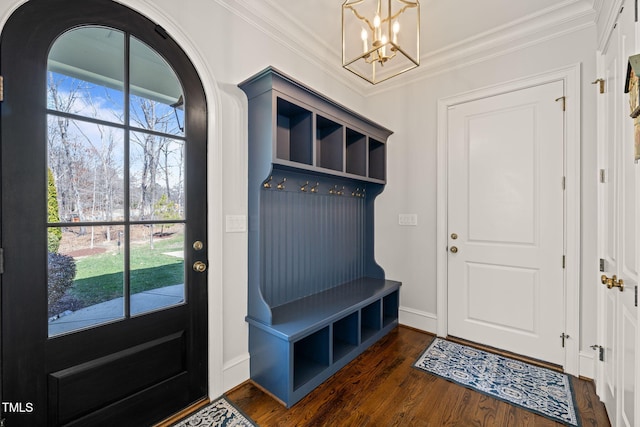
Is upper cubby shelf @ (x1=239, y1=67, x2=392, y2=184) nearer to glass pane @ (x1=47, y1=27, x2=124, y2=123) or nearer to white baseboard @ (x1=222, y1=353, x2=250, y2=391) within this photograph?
glass pane @ (x1=47, y1=27, x2=124, y2=123)

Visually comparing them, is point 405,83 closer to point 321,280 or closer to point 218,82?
point 218,82

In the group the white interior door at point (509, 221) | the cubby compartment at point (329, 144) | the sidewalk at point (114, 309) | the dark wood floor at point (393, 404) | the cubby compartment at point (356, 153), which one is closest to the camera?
the sidewalk at point (114, 309)

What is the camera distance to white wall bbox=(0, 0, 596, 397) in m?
1.81

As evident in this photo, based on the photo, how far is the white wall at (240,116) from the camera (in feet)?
5.94

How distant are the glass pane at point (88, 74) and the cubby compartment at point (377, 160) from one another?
2201 mm

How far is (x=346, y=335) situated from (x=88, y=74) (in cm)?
243

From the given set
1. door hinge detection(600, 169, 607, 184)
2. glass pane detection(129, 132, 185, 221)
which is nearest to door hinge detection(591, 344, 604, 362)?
door hinge detection(600, 169, 607, 184)

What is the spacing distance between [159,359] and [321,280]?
53.8 inches

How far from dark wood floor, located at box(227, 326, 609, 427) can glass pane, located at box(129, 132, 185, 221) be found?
4.19 ft

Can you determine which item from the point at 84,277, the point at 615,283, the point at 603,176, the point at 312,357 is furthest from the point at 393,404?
the point at 603,176

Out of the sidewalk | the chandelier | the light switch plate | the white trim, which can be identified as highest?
the chandelier

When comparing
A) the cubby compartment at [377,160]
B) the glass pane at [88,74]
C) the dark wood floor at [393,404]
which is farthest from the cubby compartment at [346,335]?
the glass pane at [88,74]

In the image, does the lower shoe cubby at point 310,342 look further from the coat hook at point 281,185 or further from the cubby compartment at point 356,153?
the cubby compartment at point 356,153

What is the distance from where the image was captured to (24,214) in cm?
120
